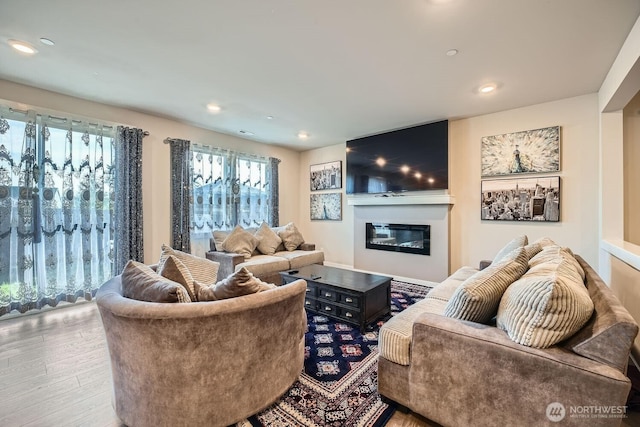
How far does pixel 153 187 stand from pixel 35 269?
1.58m

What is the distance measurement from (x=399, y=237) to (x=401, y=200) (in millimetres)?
656

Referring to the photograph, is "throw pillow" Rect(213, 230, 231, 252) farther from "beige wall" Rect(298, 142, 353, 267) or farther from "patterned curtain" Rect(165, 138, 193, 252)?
"beige wall" Rect(298, 142, 353, 267)

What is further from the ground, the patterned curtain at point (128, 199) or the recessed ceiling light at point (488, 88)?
the recessed ceiling light at point (488, 88)

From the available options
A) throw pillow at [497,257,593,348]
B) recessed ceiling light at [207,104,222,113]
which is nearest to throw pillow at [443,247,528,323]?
throw pillow at [497,257,593,348]

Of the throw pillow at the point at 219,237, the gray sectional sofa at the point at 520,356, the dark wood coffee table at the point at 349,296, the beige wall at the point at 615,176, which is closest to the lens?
the gray sectional sofa at the point at 520,356

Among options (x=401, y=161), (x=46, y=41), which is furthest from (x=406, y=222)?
(x=46, y=41)

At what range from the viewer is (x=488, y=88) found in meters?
2.99

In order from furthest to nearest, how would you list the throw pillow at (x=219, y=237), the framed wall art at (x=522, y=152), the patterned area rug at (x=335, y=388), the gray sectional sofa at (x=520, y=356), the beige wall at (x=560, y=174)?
the throw pillow at (x=219, y=237) < the framed wall art at (x=522, y=152) < the beige wall at (x=560, y=174) < the patterned area rug at (x=335, y=388) < the gray sectional sofa at (x=520, y=356)

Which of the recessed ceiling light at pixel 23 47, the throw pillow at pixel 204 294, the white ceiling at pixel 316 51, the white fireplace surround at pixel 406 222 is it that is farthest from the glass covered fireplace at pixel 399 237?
the recessed ceiling light at pixel 23 47

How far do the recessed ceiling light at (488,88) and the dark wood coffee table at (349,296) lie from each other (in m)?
2.43

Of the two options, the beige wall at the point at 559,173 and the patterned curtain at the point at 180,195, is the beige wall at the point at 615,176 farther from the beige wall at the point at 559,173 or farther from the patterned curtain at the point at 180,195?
the patterned curtain at the point at 180,195

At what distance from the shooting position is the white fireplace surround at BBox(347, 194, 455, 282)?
4066mm

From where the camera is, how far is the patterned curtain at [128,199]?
3504 mm

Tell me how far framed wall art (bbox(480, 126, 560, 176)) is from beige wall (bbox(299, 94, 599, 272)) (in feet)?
0.28
